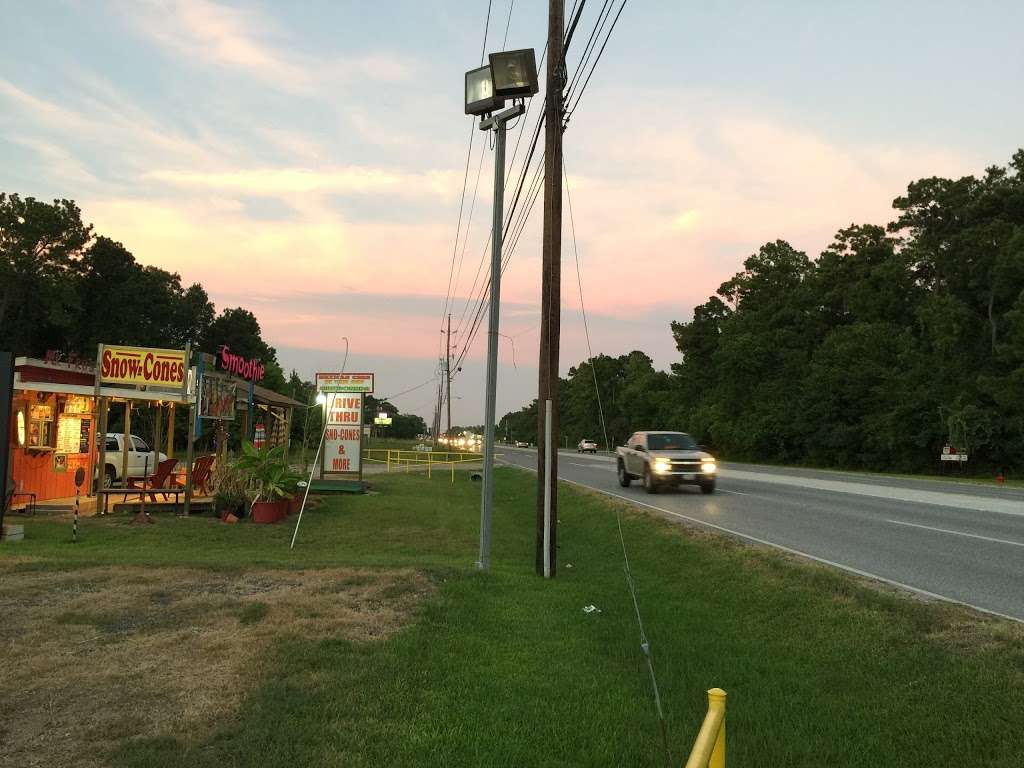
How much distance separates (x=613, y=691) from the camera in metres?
5.79

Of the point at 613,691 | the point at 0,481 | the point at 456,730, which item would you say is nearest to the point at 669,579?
the point at 613,691

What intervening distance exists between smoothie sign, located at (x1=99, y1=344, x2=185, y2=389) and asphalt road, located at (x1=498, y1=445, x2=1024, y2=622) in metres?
11.8

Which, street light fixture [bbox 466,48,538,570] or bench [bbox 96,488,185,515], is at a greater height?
street light fixture [bbox 466,48,538,570]

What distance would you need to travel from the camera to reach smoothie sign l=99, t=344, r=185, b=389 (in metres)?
18.0

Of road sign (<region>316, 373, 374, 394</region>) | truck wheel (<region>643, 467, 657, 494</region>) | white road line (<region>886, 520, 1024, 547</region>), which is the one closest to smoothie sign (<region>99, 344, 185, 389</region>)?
road sign (<region>316, 373, 374, 394</region>)

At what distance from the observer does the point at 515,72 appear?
11070mm

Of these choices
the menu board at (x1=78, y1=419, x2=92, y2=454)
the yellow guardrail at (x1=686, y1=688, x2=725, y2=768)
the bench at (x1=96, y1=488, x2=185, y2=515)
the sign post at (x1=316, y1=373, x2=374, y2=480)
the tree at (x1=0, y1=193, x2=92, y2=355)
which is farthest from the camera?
the tree at (x1=0, y1=193, x2=92, y2=355)

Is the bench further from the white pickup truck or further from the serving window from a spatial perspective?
the white pickup truck

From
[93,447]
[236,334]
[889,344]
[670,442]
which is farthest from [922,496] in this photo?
[236,334]

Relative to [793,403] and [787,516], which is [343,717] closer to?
[787,516]

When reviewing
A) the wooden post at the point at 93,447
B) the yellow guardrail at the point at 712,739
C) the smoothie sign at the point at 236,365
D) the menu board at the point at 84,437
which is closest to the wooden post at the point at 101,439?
the wooden post at the point at 93,447

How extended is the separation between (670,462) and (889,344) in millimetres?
34140

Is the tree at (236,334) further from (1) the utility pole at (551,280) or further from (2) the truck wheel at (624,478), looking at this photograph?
(1) the utility pole at (551,280)

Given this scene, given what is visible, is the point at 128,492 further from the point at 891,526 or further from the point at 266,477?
the point at 891,526
